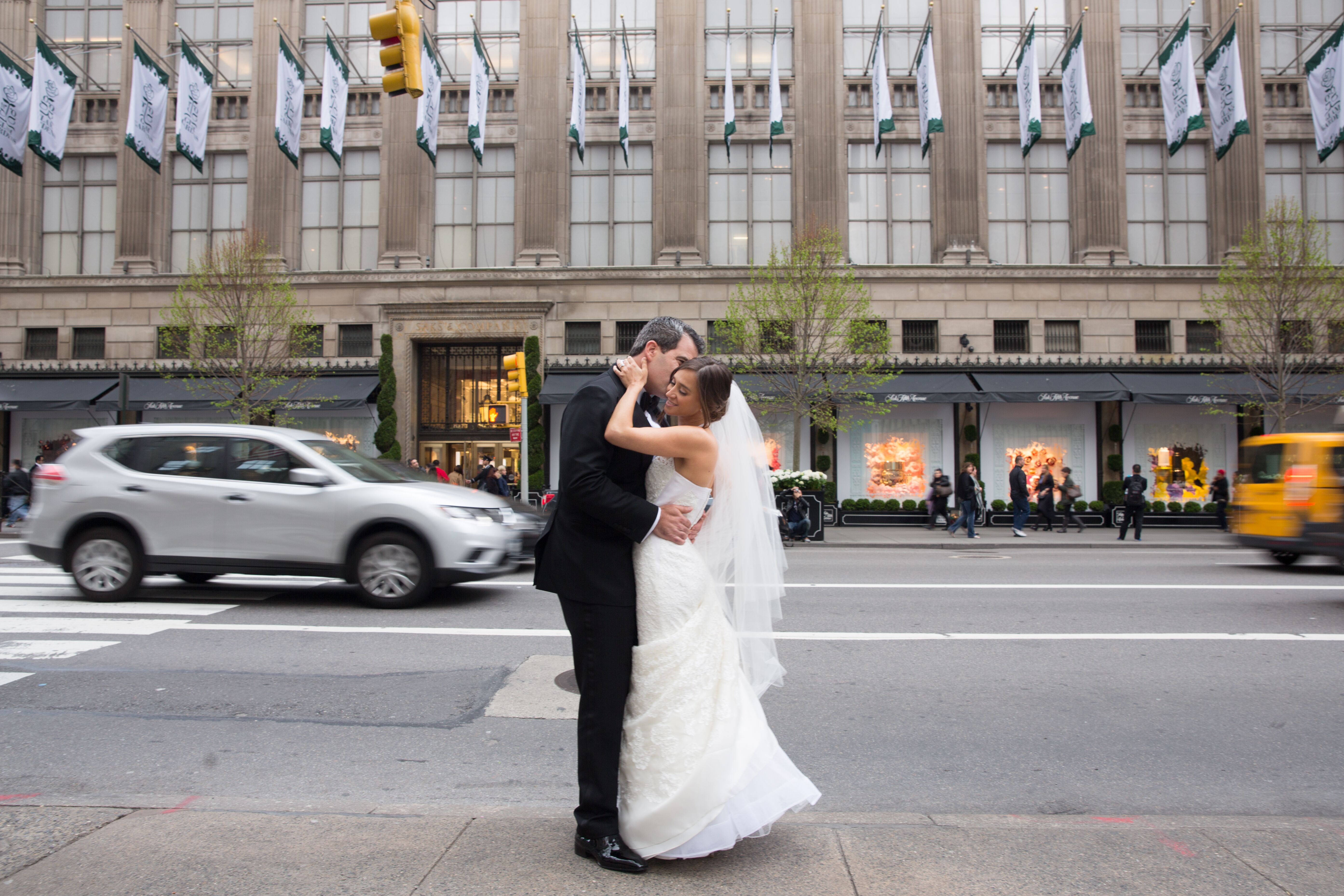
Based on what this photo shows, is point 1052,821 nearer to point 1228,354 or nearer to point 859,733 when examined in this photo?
point 859,733

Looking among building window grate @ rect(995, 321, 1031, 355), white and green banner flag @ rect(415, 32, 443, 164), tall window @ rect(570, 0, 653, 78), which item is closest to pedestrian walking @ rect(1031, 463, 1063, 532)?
building window grate @ rect(995, 321, 1031, 355)

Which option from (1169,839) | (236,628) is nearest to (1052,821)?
(1169,839)

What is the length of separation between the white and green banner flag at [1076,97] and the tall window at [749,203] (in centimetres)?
796

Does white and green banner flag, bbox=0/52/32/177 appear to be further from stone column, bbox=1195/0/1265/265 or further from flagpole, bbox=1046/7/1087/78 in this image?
stone column, bbox=1195/0/1265/265

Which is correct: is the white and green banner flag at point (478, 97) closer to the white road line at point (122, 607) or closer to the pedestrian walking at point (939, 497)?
the pedestrian walking at point (939, 497)

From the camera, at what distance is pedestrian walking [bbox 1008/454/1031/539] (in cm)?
2011

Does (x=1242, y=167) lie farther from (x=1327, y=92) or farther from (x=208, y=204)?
(x=208, y=204)

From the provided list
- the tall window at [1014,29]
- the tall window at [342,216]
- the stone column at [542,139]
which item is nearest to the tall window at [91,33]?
the tall window at [342,216]

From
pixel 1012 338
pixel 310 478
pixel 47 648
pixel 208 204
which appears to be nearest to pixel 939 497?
pixel 1012 338

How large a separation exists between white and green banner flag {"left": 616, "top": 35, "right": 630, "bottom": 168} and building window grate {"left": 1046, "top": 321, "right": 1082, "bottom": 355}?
13.9 meters

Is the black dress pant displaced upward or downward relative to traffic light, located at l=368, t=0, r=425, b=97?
A: downward

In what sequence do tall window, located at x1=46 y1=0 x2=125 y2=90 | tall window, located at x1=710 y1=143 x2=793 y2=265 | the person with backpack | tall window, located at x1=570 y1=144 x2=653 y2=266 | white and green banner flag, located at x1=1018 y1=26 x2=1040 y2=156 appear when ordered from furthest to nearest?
tall window, located at x1=46 y1=0 x2=125 y2=90
tall window, located at x1=570 y1=144 x2=653 y2=266
tall window, located at x1=710 y1=143 x2=793 y2=265
white and green banner flag, located at x1=1018 y1=26 x2=1040 y2=156
the person with backpack

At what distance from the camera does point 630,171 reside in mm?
26531

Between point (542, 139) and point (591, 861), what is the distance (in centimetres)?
2592
